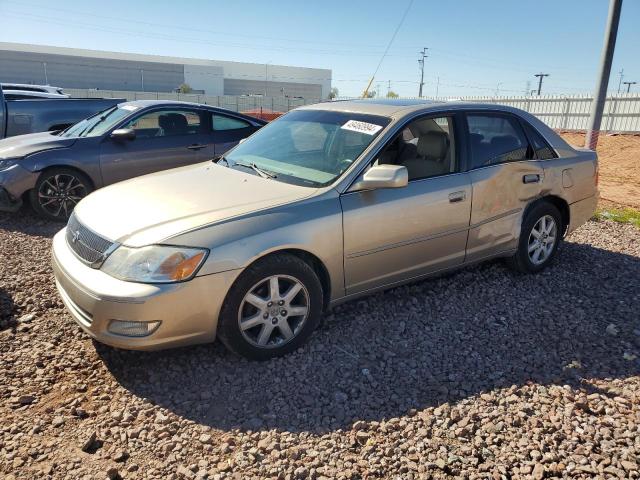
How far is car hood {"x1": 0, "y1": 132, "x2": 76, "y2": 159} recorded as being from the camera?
634cm

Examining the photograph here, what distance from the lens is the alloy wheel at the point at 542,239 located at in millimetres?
4859

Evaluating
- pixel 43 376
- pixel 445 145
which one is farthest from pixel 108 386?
pixel 445 145

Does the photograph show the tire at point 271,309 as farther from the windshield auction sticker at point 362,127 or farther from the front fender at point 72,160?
the front fender at point 72,160

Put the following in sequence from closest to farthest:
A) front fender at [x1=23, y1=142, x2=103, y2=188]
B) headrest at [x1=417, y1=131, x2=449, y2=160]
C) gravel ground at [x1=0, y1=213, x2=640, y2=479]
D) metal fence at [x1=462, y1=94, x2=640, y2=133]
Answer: gravel ground at [x1=0, y1=213, x2=640, y2=479]
headrest at [x1=417, y1=131, x2=449, y2=160]
front fender at [x1=23, y1=142, x2=103, y2=188]
metal fence at [x1=462, y1=94, x2=640, y2=133]

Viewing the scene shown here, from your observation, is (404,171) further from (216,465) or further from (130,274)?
(216,465)

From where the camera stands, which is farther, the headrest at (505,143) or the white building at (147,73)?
the white building at (147,73)

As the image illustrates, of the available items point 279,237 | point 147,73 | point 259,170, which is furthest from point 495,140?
point 147,73

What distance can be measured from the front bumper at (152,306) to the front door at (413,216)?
0.97 metres

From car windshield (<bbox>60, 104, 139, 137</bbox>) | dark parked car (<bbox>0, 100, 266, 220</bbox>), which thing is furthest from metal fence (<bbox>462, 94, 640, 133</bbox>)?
car windshield (<bbox>60, 104, 139, 137</bbox>)

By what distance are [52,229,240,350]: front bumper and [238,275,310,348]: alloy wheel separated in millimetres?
217

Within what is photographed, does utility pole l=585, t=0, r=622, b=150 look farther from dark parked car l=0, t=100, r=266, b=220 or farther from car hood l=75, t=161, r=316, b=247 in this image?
car hood l=75, t=161, r=316, b=247

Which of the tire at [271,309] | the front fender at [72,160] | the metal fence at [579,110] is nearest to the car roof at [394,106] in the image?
the tire at [271,309]

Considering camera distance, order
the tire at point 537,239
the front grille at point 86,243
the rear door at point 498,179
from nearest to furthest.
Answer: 1. the front grille at point 86,243
2. the rear door at point 498,179
3. the tire at point 537,239

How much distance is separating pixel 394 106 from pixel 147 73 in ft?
234
